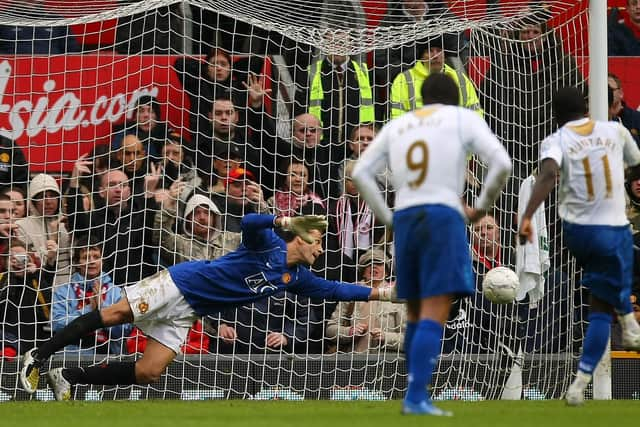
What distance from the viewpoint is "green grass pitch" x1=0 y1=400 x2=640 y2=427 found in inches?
290

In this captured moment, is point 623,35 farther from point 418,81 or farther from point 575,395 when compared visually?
point 575,395

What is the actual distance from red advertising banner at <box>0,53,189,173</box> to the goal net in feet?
0.07

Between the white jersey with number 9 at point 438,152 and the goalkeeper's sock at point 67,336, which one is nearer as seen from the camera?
the white jersey with number 9 at point 438,152

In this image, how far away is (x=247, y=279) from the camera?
1019 cm

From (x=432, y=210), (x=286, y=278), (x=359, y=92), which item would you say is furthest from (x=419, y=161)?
(x=359, y=92)

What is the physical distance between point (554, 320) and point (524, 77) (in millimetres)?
2386

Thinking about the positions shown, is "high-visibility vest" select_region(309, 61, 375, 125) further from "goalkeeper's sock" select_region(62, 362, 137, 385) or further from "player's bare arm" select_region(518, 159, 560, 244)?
"player's bare arm" select_region(518, 159, 560, 244)

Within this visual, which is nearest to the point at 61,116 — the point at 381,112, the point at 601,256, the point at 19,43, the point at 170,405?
the point at 19,43

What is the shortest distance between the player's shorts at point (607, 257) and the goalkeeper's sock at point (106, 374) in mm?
3619

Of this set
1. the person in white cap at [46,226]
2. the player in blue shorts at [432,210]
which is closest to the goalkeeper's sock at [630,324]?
the player in blue shorts at [432,210]

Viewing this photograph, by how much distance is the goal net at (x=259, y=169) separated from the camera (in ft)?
39.0

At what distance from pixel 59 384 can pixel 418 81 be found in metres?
4.68

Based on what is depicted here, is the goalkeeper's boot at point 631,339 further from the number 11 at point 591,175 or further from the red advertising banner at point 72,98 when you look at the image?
the red advertising banner at point 72,98

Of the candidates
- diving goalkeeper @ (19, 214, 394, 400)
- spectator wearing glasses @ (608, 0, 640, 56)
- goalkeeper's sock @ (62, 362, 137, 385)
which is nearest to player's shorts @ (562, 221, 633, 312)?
diving goalkeeper @ (19, 214, 394, 400)
